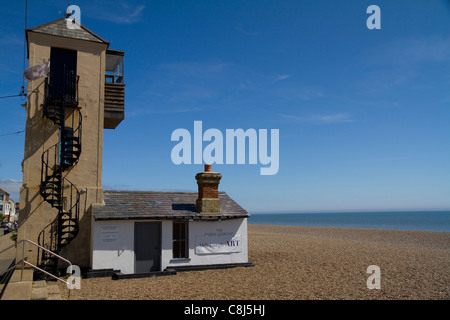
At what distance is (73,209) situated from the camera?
1362 cm

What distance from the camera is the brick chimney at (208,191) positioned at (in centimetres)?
1454

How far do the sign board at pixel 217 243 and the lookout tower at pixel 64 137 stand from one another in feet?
13.5

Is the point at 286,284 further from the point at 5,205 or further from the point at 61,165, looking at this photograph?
the point at 5,205

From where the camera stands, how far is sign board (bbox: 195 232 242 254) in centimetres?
1409

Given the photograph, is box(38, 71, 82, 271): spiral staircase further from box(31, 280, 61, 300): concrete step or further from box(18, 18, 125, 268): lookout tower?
box(31, 280, 61, 300): concrete step

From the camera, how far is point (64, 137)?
13633 mm

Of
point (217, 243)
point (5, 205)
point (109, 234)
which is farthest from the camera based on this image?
point (5, 205)

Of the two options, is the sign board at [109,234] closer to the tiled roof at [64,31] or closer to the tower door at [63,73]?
the tower door at [63,73]

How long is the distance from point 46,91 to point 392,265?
15.3 m

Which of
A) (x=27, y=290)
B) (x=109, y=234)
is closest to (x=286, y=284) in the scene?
(x=109, y=234)

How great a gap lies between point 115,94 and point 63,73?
2.04m

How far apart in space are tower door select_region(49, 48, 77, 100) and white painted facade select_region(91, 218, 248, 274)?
513 centimetres

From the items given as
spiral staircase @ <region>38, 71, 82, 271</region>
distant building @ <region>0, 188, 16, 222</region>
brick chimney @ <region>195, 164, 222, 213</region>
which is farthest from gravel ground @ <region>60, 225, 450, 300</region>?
distant building @ <region>0, 188, 16, 222</region>

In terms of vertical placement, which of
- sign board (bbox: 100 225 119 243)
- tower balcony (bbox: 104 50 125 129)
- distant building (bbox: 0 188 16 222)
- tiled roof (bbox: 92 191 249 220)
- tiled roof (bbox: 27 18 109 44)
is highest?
tiled roof (bbox: 27 18 109 44)
